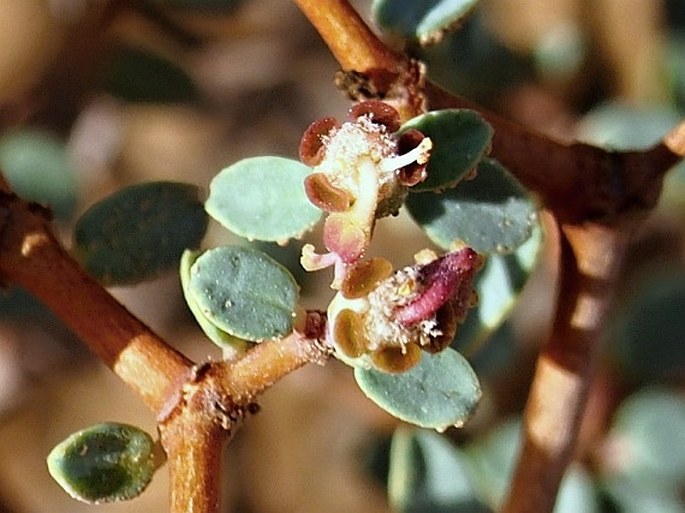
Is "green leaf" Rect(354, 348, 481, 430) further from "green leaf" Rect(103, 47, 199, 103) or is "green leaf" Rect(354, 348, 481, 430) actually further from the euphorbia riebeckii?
"green leaf" Rect(103, 47, 199, 103)

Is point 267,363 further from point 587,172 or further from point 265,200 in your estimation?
point 587,172

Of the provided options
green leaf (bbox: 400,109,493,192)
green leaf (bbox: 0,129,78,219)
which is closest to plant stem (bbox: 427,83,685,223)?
green leaf (bbox: 400,109,493,192)

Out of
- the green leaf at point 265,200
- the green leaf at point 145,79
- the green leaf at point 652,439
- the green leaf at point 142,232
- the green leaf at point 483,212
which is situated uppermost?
the green leaf at point 265,200

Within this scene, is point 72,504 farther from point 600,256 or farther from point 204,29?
point 600,256

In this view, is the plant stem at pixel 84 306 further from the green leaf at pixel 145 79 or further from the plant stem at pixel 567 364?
the green leaf at pixel 145 79

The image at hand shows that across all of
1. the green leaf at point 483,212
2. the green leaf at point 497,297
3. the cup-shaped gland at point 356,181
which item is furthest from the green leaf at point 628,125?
the cup-shaped gland at point 356,181

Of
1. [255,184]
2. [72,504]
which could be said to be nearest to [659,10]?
[255,184]
